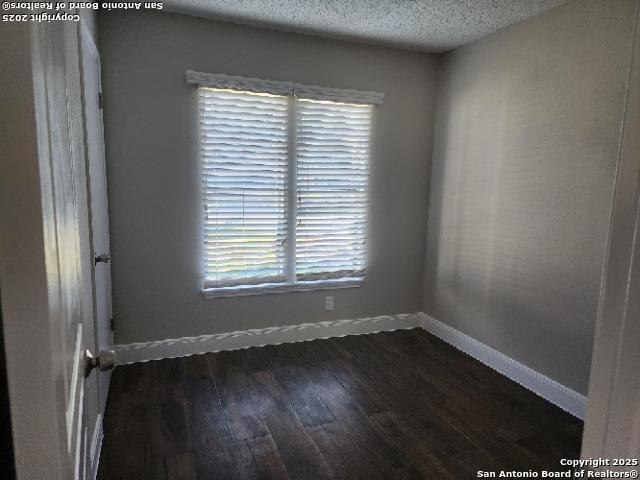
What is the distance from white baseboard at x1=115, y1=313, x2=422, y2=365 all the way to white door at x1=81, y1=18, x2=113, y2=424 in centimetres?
27

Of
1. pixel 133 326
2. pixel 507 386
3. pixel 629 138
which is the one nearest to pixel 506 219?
pixel 507 386

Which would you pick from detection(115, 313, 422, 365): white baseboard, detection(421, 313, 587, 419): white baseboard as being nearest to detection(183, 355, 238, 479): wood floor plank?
detection(115, 313, 422, 365): white baseboard

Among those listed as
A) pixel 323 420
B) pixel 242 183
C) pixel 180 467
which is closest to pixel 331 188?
pixel 242 183

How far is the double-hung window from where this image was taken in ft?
10.0

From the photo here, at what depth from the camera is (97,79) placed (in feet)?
8.35

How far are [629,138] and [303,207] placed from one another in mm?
2841

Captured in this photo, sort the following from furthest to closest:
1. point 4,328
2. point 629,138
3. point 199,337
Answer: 1. point 199,337
2. point 629,138
3. point 4,328

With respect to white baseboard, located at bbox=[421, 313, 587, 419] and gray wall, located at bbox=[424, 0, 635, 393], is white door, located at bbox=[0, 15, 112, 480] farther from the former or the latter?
white baseboard, located at bbox=[421, 313, 587, 419]

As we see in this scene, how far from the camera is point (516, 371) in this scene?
2.91 m

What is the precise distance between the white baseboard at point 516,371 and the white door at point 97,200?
9.05 ft

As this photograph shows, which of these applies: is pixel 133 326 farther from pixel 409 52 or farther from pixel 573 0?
pixel 573 0

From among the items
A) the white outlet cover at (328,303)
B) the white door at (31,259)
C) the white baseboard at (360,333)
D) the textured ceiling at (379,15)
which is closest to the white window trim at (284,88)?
the textured ceiling at (379,15)

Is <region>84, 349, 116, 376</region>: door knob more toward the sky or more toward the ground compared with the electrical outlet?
more toward the sky

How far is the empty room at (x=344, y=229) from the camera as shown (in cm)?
219
